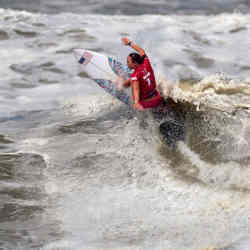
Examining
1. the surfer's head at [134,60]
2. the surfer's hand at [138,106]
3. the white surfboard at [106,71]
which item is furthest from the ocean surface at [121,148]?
the surfer's head at [134,60]

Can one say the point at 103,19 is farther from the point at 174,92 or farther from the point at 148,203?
the point at 148,203

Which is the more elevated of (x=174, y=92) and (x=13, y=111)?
(x=174, y=92)

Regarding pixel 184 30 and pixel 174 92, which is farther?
pixel 184 30

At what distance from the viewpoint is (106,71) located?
8.74m

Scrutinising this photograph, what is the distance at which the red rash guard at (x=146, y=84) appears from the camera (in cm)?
738

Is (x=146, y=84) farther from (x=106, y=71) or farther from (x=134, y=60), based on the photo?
(x=106, y=71)

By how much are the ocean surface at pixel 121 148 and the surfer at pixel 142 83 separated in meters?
0.33

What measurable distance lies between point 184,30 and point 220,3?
8.47 ft

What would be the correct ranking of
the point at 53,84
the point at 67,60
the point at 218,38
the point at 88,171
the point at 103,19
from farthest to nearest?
1. the point at 103,19
2. the point at 218,38
3. the point at 67,60
4. the point at 53,84
5. the point at 88,171

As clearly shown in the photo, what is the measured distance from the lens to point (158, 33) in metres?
12.4

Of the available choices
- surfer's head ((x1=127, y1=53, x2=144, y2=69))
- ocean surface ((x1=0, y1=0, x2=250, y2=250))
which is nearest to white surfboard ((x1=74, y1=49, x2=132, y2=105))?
ocean surface ((x1=0, y1=0, x2=250, y2=250))

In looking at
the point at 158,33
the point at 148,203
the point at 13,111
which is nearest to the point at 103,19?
the point at 158,33

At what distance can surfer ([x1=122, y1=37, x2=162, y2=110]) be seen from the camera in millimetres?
7352

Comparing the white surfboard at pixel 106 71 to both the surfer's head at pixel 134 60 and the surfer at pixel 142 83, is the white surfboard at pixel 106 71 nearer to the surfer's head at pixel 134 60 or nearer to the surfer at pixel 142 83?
the surfer at pixel 142 83
